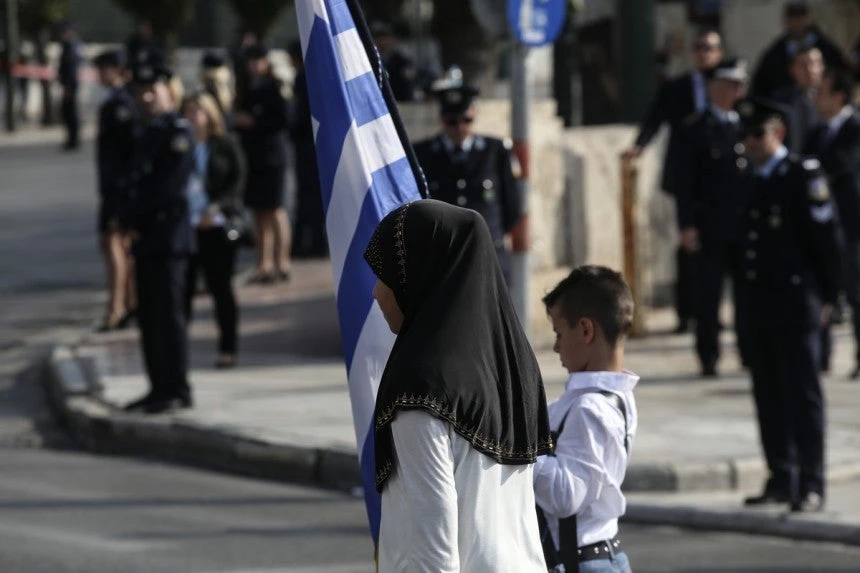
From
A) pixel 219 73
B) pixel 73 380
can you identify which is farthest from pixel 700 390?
pixel 219 73

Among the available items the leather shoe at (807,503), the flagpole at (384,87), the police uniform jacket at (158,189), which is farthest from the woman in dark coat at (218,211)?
the flagpole at (384,87)

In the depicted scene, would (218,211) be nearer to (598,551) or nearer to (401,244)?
(598,551)

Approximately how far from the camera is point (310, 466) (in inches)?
370

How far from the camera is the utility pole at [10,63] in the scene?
112 feet

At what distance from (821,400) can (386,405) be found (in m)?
5.10

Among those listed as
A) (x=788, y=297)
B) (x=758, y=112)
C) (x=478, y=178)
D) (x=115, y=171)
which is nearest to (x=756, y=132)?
(x=758, y=112)

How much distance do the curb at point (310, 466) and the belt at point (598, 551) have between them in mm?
3956

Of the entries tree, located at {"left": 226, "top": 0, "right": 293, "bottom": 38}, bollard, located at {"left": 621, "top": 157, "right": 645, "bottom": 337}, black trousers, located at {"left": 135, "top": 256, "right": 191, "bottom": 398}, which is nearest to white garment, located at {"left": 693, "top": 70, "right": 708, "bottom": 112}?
bollard, located at {"left": 621, "top": 157, "right": 645, "bottom": 337}

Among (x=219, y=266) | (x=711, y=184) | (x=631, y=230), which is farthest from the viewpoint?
(x=631, y=230)

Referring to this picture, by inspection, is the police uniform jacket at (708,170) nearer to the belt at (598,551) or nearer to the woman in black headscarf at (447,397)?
the belt at (598,551)

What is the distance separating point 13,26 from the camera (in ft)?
114

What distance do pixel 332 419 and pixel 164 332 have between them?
1.12m

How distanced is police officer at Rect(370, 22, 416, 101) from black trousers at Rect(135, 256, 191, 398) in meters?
5.26

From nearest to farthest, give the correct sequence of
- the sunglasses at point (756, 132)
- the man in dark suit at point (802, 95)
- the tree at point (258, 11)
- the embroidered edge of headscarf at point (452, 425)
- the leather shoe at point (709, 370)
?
the embroidered edge of headscarf at point (452, 425), the sunglasses at point (756, 132), the leather shoe at point (709, 370), the man in dark suit at point (802, 95), the tree at point (258, 11)
